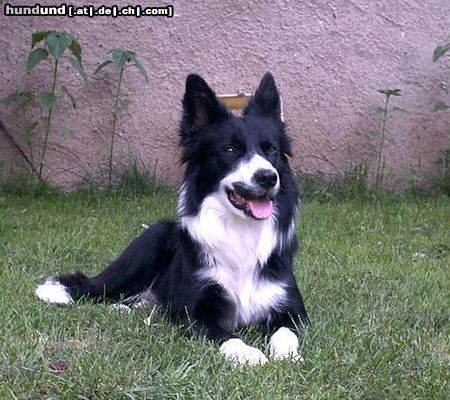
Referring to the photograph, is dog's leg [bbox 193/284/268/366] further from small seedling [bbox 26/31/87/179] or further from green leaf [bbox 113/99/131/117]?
green leaf [bbox 113/99/131/117]

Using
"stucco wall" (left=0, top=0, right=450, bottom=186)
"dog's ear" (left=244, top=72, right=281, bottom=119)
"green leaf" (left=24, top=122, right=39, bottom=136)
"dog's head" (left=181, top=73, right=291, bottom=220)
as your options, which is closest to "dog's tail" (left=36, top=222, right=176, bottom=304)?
"dog's head" (left=181, top=73, right=291, bottom=220)

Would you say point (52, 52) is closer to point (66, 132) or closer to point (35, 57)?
point (35, 57)

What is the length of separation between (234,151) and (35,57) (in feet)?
11.4

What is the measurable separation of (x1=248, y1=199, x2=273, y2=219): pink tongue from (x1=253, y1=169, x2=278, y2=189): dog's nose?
0.37 feet

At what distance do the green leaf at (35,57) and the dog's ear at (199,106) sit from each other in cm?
317

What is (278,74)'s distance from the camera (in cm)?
739

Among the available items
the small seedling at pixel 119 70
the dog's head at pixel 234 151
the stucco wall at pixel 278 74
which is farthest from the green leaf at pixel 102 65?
the dog's head at pixel 234 151

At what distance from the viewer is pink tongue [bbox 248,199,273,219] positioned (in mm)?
3508

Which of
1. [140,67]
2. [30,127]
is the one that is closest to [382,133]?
[140,67]

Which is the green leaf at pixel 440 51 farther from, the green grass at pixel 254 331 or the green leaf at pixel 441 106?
the green grass at pixel 254 331

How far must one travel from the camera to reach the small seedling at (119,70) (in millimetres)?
6707

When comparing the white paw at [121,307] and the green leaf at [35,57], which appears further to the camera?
the green leaf at [35,57]

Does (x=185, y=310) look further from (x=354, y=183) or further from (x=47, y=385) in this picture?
(x=354, y=183)

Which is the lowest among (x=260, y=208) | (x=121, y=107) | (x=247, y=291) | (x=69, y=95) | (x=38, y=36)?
(x=121, y=107)
